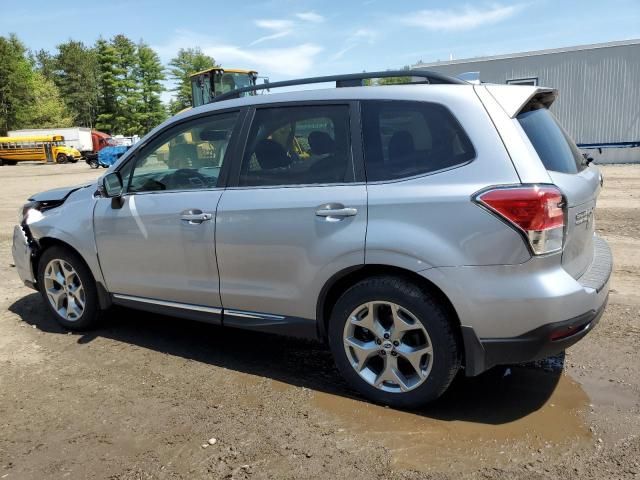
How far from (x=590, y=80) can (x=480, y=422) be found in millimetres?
21915

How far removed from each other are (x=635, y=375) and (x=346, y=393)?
74.6 inches

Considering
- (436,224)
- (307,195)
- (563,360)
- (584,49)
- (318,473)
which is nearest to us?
(318,473)

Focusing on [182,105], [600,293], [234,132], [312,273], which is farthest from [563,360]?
[182,105]

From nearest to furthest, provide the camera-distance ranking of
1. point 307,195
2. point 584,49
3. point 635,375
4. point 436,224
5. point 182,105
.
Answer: point 436,224 < point 307,195 < point 635,375 < point 584,49 < point 182,105

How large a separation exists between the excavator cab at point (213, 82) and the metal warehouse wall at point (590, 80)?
9.61 metres

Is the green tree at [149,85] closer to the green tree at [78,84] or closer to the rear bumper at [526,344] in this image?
the green tree at [78,84]

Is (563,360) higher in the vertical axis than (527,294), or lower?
lower

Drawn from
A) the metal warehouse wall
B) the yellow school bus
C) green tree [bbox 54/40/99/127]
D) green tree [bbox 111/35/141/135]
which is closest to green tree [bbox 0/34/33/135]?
green tree [bbox 111/35/141/135]

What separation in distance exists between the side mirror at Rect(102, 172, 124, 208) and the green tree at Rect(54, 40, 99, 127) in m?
85.6

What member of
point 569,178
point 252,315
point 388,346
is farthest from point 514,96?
point 252,315

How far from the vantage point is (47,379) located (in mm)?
3881

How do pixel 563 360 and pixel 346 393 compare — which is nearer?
pixel 346 393

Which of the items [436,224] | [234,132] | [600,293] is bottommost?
[600,293]

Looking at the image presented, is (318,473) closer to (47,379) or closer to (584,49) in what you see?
(47,379)
